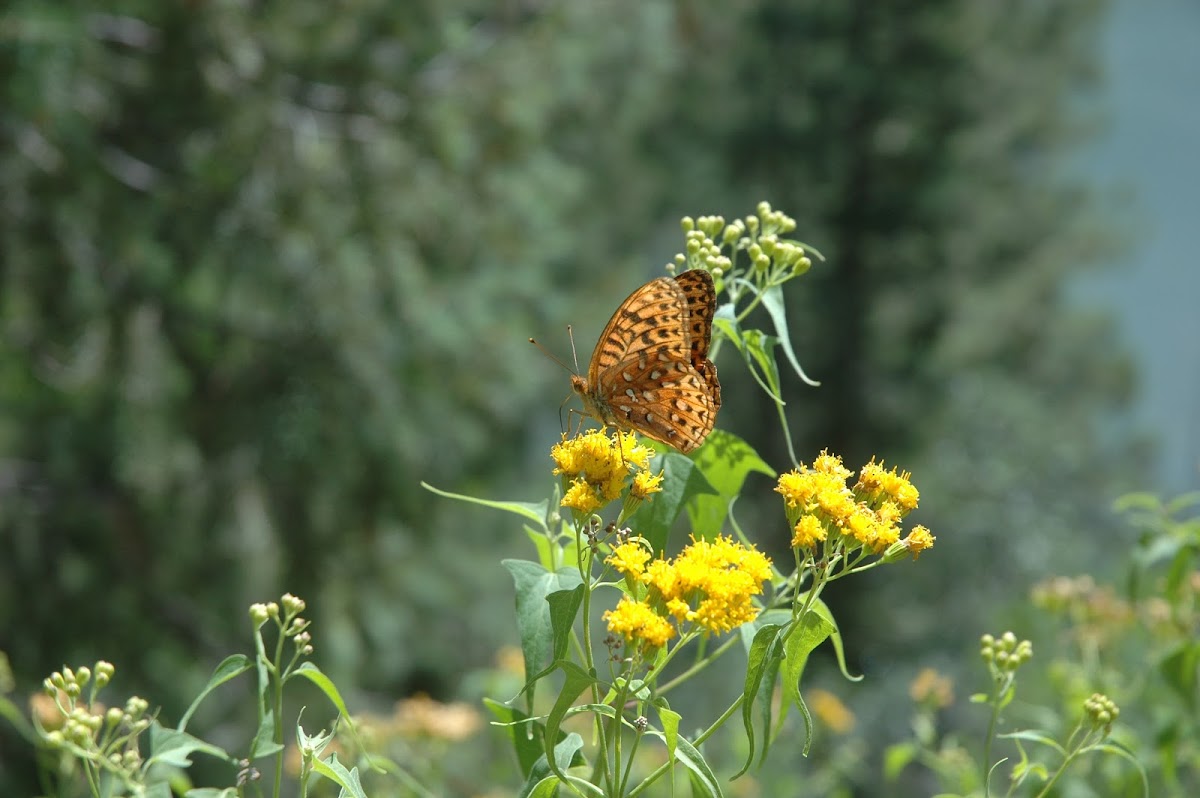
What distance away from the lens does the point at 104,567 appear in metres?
3.93

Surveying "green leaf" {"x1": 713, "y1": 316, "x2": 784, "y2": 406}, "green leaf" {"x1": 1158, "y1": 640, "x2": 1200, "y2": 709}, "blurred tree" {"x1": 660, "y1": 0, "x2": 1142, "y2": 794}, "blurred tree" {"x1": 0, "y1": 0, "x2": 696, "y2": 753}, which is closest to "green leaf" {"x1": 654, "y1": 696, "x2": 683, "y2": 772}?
"green leaf" {"x1": 713, "y1": 316, "x2": 784, "y2": 406}

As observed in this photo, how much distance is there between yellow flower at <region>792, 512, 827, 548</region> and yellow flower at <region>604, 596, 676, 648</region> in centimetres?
15

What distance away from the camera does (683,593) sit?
3.05ft

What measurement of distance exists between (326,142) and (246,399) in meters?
0.99

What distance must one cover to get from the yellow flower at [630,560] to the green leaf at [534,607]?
37 mm

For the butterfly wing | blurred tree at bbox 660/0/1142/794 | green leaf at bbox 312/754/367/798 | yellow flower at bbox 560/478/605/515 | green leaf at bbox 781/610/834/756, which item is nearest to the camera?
green leaf at bbox 312/754/367/798

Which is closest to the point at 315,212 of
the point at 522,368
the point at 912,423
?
the point at 522,368

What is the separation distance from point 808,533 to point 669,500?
0.13 meters

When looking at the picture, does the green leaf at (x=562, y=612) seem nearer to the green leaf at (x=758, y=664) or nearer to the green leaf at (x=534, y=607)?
the green leaf at (x=534, y=607)

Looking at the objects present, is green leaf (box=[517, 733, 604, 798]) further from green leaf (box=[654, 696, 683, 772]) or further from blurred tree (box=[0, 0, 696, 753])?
blurred tree (box=[0, 0, 696, 753])

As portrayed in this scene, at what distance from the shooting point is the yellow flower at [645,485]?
102cm

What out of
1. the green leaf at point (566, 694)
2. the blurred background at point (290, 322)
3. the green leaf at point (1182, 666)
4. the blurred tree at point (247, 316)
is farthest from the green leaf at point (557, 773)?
the blurred tree at point (247, 316)

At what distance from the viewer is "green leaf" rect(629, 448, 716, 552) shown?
101 centimetres

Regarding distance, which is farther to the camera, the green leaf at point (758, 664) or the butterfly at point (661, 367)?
the butterfly at point (661, 367)
